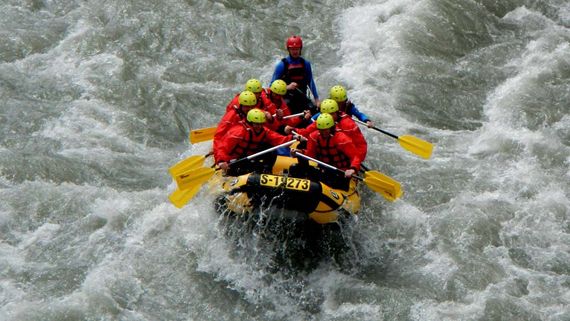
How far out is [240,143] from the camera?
905 centimetres

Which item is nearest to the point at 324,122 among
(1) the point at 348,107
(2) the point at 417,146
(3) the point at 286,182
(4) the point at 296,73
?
(3) the point at 286,182

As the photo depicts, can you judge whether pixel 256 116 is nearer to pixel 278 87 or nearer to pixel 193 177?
pixel 193 177

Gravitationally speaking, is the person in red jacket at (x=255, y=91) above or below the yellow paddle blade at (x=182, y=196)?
above

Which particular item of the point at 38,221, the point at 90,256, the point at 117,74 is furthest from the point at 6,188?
the point at 117,74

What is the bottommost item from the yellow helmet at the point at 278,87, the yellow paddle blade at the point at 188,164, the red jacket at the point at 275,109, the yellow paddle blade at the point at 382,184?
the yellow paddle blade at the point at 188,164

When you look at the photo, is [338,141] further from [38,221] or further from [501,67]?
[501,67]

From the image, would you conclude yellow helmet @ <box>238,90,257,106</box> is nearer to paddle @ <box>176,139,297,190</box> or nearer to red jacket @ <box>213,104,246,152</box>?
red jacket @ <box>213,104,246,152</box>

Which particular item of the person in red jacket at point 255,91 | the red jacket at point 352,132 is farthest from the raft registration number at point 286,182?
the person in red jacket at point 255,91

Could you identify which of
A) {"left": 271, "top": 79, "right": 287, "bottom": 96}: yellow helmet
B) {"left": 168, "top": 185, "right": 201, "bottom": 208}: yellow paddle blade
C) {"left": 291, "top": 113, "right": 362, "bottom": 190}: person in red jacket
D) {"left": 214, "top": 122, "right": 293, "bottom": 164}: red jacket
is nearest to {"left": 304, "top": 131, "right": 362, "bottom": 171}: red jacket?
{"left": 291, "top": 113, "right": 362, "bottom": 190}: person in red jacket

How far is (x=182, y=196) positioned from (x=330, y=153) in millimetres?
1750

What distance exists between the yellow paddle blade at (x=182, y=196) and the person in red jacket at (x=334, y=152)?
1207 mm

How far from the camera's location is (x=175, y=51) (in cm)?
1339

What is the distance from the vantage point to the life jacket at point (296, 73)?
10.7 m

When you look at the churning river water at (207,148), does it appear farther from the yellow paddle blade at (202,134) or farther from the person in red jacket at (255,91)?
the person in red jacket at (255,91)
